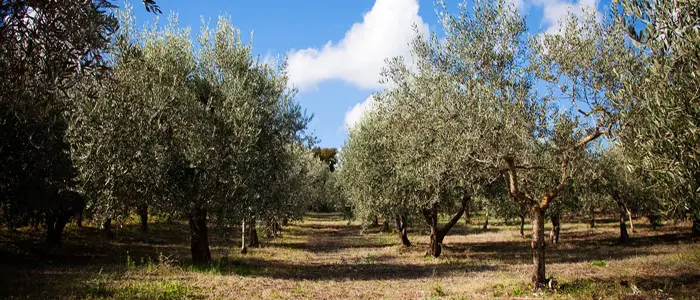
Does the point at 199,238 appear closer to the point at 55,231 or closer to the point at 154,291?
the point at 154,291

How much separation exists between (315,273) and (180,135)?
10038 mm

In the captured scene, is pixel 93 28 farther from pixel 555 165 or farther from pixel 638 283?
pixel 638 283

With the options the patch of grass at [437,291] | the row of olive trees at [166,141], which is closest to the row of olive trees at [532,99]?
the patch of grass at [437,291]

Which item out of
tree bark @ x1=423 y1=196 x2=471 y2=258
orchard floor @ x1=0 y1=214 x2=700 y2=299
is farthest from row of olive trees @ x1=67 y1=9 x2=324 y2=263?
tree bark @ x1=423 y1=196 x2=471 y2=258

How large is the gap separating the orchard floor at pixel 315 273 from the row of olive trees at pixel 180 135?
2.32 metres

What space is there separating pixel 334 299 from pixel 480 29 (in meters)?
12.0

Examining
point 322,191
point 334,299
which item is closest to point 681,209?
point 334,299

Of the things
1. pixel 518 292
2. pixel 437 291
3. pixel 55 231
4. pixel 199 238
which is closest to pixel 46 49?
pixel 437 291

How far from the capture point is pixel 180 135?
1966cm

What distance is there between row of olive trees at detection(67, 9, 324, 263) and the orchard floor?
2317mm

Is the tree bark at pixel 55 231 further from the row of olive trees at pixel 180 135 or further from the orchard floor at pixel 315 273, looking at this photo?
the row of olive trees at pixel 180 135

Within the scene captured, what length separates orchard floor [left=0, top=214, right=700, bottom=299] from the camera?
15734 mm

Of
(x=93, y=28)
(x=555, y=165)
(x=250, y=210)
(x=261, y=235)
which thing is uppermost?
(x=93, y=28)

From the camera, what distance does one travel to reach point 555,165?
19719 millimetres
